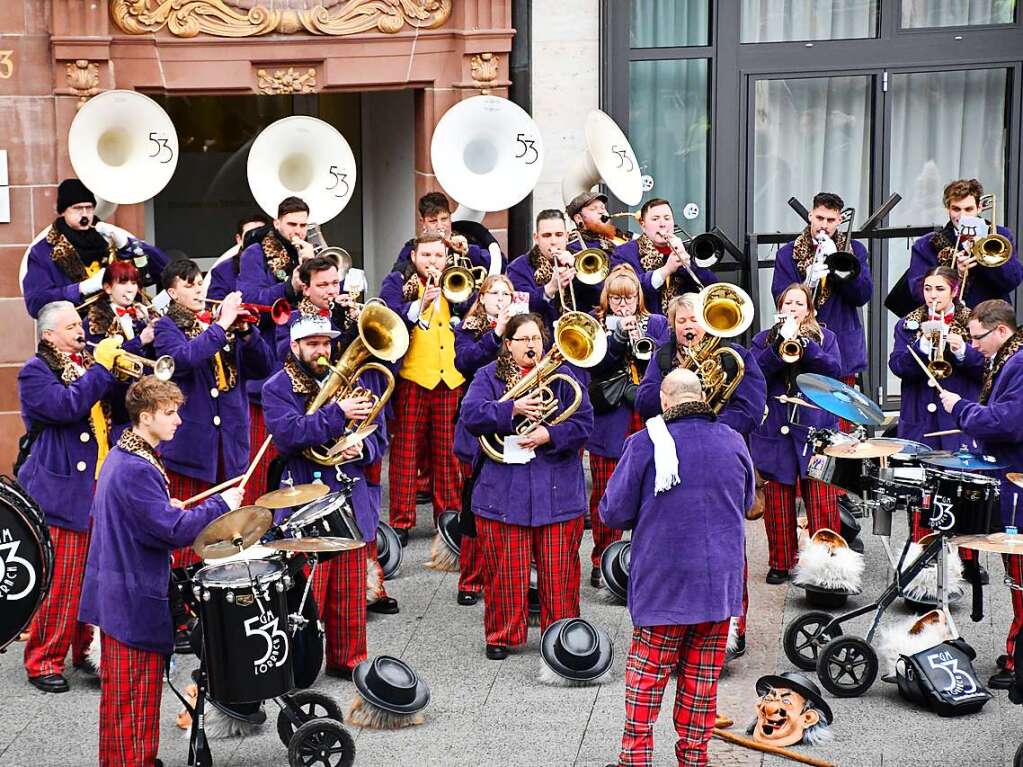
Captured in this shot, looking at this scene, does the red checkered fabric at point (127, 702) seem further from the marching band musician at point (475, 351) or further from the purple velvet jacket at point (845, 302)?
the purple velvet jacket at point (845, 302)

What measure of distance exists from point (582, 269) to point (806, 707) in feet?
12.7

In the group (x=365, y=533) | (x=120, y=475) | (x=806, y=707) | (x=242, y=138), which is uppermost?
(x=242, y=138)

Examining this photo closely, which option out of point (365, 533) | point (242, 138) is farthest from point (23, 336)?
point (365, 533)

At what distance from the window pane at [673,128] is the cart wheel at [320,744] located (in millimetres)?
6784

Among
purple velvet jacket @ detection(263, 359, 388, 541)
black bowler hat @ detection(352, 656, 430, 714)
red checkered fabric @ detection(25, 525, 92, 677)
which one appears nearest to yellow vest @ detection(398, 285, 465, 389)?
purple velvet jacket @ detection(263, 359, 388, 541)

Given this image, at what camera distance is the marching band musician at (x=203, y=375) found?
9.85m

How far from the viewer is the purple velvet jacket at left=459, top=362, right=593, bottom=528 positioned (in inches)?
373

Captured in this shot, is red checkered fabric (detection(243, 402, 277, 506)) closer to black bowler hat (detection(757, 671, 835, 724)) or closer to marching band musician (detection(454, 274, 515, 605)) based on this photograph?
marching band musician (detection(454, 274, 515, 605))

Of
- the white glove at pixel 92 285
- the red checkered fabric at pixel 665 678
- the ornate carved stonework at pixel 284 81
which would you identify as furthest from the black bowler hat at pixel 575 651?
the ornate carved stonework at pixel 284 81

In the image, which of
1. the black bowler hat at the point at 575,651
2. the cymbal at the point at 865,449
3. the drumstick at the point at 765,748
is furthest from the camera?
the black bowler hat at the point at 575,651

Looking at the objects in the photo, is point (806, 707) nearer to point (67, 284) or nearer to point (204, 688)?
point (204, 688)

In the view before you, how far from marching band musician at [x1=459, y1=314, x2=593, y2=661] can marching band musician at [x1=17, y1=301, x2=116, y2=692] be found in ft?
6.45

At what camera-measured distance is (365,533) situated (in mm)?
9312

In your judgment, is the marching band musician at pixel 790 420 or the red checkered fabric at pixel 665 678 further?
the marching band musician at pixel 790 420
